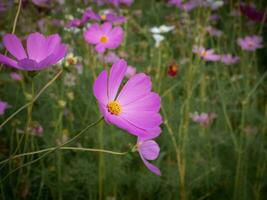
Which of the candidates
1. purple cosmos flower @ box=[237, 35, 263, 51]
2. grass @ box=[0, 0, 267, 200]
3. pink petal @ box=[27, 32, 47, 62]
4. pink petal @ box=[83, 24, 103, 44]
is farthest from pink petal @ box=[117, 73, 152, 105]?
purple cosmos flower @ box=[237, 35, 263, 51]

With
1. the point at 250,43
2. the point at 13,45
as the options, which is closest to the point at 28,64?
the point at 13,45

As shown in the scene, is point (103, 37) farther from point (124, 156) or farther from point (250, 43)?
point (250, 43)

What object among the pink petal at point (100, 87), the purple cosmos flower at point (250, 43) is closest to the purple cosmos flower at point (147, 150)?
the pink petal at point (100, 87)

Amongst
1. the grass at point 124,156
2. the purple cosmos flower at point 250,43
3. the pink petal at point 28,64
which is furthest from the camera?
the purple cosmos flower at point 250,43

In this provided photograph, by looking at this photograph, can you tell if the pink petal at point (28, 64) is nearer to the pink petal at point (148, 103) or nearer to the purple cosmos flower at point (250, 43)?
the pink petal at point (148, 103)

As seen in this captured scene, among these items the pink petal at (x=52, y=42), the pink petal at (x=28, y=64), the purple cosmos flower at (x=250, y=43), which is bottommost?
the purple cosmos flower at (x=250, y=43)

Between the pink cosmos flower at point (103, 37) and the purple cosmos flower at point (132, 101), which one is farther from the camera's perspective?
the pink cosmos flower at point (103, 37)

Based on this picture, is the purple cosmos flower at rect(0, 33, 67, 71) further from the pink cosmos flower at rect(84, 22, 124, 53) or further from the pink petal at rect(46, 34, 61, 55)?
the pink cosmos flower at rect(84, 22, 124, 53)
